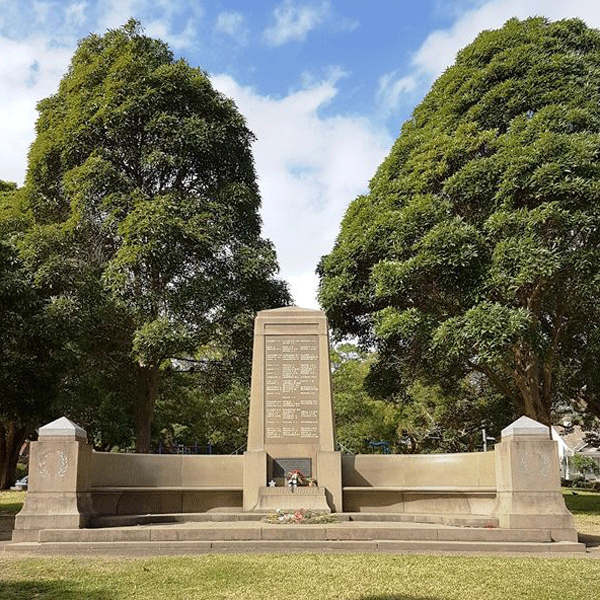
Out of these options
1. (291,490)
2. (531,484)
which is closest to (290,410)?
(291,490)

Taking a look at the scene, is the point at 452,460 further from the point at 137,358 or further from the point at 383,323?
the point at 137,358

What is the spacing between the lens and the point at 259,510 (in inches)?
522

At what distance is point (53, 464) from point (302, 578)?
5502mm

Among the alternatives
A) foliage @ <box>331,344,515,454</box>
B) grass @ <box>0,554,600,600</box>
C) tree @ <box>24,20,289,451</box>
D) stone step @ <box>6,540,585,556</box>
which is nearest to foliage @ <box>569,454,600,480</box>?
foliage @ <box>331,344,515,454</box>

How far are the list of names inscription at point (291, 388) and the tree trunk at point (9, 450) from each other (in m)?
19.2

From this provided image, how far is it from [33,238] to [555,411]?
2396 centimetres

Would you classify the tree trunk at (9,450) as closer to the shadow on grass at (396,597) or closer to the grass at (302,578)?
the grass at (302,578)

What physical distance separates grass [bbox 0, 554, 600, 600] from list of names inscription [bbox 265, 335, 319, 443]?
189 inches

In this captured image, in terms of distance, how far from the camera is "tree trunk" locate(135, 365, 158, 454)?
80.1 ft

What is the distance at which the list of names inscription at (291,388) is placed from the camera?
47.2ft

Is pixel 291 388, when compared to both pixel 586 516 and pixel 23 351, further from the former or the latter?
pixel 586 516

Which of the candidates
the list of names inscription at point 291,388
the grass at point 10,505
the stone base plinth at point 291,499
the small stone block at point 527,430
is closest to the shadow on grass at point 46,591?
the stone base plinth at point 291,499

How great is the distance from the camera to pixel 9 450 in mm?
30875

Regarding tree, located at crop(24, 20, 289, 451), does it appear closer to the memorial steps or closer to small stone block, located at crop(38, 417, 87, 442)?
small stone block, located at crop(38, 417, 87, 442)
